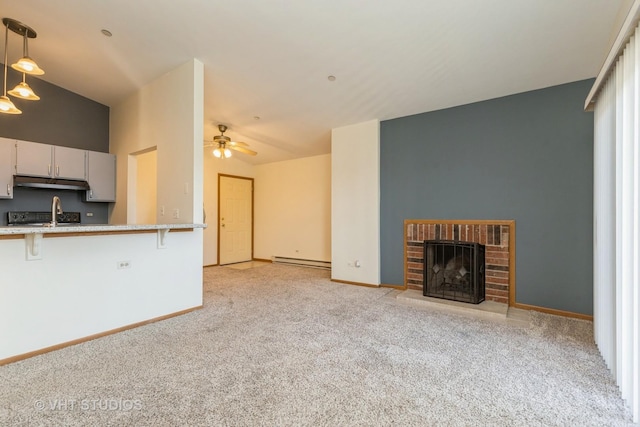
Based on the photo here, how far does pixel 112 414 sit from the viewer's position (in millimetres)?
1608

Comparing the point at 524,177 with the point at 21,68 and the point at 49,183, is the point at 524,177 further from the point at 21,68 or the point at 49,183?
the point at 49,183

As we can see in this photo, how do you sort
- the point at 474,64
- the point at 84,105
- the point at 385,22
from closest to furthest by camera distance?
the point at 385,22, the point at 474,64, the point at 84,105

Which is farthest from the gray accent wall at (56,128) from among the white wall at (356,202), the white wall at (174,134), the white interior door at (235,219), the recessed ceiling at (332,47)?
the white wall at (356,202)

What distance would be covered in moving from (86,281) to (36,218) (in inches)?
104

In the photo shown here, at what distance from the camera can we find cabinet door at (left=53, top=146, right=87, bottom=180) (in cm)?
420

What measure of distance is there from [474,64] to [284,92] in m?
2.31

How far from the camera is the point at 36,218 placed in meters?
4.20

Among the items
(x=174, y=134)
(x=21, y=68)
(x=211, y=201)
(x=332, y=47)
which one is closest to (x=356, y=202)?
(x=332, y=47)

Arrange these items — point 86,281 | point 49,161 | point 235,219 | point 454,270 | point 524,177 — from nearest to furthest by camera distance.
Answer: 1. point 86,281
2. point 524,177
3. point 454,270
4. point 49,161
5. point 235,219

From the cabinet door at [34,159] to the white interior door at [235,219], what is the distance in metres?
2.90

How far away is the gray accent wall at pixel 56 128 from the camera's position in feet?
13.5

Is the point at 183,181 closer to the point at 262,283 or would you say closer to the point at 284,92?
the point at 284,92

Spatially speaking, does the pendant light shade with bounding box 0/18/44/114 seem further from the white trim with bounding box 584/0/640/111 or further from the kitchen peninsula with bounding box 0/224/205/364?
the white trim with bounding box 584/0/640/111

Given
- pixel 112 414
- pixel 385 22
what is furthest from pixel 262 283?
pixel 385 22
